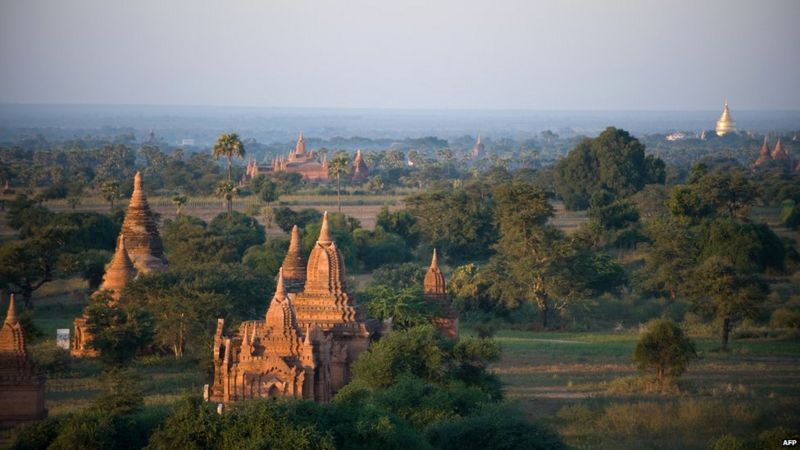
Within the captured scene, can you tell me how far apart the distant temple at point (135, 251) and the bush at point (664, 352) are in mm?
14417

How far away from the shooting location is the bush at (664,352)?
111 ft

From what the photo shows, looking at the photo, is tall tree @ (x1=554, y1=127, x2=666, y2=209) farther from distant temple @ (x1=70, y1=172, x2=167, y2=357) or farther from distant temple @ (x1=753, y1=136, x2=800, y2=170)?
distant temple @ (x1=70, y1=172, x2=167, y2=357)

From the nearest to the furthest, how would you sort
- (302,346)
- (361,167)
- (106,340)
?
(302,346), (106,340), (361,167)

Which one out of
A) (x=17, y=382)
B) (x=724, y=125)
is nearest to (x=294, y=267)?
(x=17, y=382)

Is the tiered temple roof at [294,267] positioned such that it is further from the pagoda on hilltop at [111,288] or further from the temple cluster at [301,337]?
the pagoda on hilltop at [111,288]

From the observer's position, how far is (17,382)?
94.9 feet

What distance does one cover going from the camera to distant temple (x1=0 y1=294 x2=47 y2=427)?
28.7 meters

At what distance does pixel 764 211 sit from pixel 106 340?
53.6 metres

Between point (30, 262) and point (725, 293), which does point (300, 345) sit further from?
point (30, 262)

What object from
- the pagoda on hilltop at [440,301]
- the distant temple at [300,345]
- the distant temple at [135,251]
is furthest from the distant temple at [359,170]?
the distant temple at [300,345]

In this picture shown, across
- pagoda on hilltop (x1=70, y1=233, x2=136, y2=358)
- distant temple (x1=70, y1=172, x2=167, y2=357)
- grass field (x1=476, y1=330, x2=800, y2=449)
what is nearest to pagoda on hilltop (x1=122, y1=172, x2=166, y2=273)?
distant temple (x1=70, y1=172, x2=167, y2=357)

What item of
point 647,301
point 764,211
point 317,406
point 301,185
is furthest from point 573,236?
point 301,185

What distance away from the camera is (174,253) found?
4875 centimetres

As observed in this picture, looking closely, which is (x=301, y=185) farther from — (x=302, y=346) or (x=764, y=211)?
(x=302, y=346)
